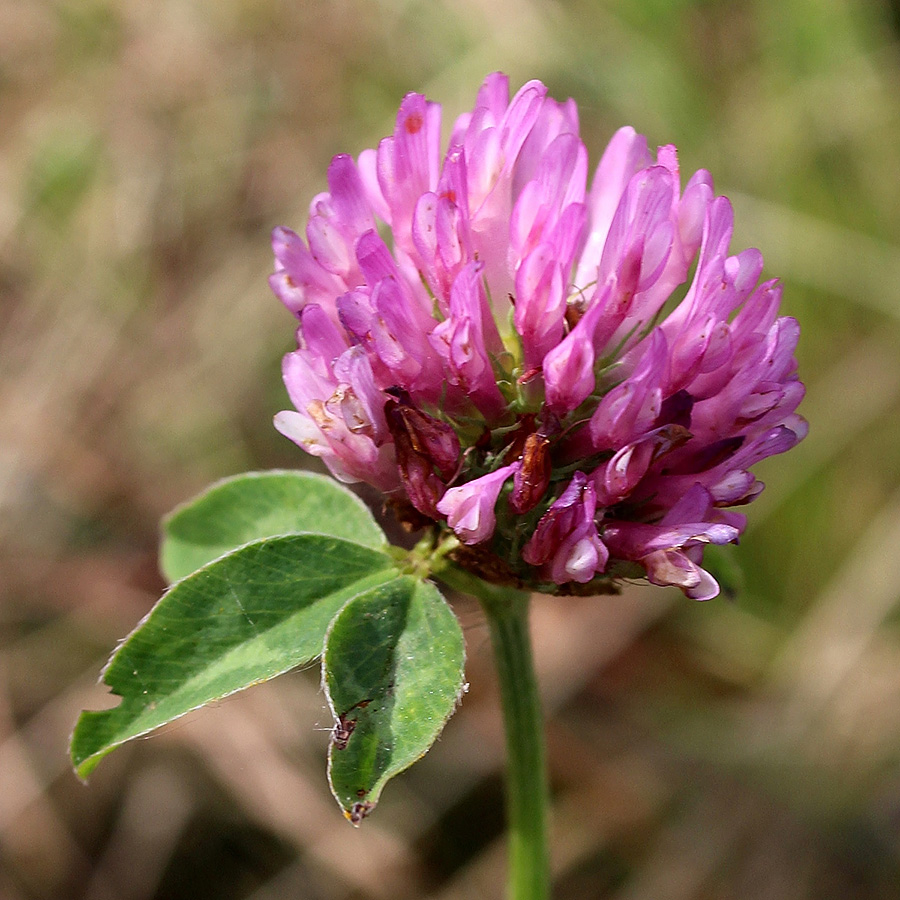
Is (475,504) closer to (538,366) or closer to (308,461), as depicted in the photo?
(538,366)

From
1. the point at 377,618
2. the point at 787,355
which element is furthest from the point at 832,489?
the point at 377,618

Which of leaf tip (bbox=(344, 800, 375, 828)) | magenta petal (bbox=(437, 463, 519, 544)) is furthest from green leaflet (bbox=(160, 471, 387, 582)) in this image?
leaf tip (bbox=(344, 800, 375, 828))

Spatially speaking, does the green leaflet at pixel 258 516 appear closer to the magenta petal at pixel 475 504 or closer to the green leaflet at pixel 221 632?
the green leaflet at pixel 221 632

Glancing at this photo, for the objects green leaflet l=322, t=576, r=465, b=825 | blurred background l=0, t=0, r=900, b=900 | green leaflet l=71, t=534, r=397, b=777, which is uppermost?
green leaflet l=322, t=576, r=465, b=825

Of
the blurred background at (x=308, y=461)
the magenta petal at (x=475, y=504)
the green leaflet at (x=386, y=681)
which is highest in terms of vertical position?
the magenta petal at (x=475, y=504)

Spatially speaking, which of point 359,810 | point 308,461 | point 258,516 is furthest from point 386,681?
point 308,461

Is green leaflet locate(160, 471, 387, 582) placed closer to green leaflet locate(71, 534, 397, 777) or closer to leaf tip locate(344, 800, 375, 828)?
green leaflet locate(71, 534, 397, 777)

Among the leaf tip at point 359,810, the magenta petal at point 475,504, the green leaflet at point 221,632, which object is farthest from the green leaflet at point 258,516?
the leaf tip at point 359,810
